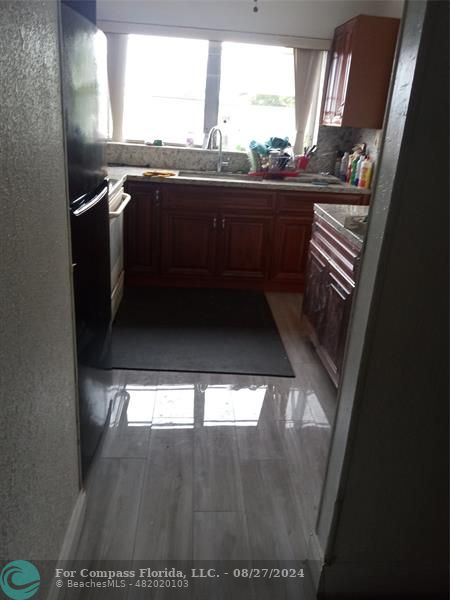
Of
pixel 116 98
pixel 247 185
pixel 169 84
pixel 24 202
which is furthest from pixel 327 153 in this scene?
pixel 24 202

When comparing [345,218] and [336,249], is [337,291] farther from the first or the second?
[345,218]

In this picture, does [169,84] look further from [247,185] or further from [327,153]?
[327,153]

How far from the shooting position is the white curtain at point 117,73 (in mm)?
3764

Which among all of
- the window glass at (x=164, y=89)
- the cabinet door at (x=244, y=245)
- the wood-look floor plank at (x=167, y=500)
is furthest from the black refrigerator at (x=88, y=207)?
the window glass at (x=164, y=89)

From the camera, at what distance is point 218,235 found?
3.77m

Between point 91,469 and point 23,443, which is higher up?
point 23,443

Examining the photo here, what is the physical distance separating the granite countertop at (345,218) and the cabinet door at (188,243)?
1108 millimetres

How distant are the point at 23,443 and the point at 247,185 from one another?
2.90 metres

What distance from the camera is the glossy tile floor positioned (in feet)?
5.27

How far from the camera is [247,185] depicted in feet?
11.8

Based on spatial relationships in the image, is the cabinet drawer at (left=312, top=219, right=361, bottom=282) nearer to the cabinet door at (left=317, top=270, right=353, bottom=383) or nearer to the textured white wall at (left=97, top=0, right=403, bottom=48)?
the cabinet door at (left=317, top=270, right=353, bottom=383)

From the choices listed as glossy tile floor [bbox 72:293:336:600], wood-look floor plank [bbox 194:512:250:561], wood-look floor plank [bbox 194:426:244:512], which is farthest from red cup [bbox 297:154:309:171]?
wood-look floor plank [bbox 194:512:250:561]

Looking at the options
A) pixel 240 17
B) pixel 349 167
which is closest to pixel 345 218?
pixel 349 167

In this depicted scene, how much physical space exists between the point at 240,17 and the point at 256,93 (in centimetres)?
59
